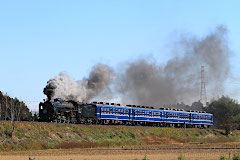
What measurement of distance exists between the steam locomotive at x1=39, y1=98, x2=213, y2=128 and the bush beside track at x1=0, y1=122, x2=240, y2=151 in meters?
2.58

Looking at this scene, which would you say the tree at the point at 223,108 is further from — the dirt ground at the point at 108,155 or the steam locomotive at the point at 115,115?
the dirt ground at the point at 108,155

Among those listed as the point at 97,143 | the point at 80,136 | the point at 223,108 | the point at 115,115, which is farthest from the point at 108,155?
the point at 223,108

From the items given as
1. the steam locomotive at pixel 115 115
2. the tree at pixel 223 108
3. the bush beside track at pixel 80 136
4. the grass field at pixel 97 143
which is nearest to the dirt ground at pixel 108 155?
the grass field at pixel 97 143

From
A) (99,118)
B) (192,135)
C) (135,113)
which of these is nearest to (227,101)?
(192,135)

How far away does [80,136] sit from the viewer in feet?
190

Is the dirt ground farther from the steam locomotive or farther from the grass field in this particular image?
the steam locomotive

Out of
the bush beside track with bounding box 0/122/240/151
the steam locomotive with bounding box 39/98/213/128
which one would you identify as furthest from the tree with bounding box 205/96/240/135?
the bush beside track with bounding box 0/122/240/151

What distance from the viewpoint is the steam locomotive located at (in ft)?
195

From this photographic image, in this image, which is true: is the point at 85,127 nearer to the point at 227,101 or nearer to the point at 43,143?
the point at 43,143

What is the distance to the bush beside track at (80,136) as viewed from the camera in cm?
4856

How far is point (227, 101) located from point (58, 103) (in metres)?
101

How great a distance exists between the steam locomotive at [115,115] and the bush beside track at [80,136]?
258cm

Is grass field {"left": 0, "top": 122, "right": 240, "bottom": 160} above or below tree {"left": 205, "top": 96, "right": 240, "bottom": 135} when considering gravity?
below

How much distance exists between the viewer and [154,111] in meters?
80.9
